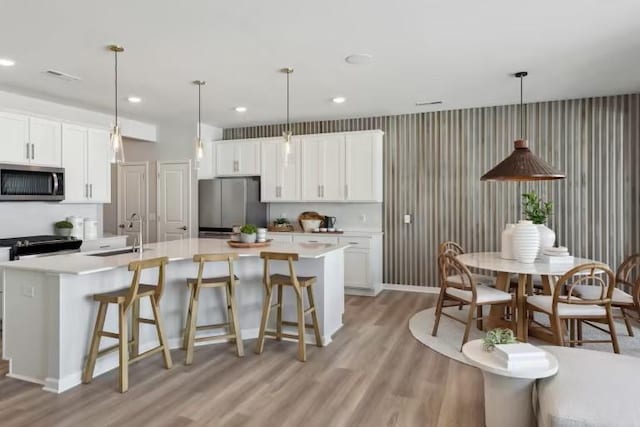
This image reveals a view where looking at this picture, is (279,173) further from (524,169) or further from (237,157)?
(524,169)

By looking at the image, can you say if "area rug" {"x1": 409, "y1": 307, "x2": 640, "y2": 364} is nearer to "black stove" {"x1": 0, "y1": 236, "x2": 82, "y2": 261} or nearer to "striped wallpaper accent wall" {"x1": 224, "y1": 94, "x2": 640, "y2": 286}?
"striped wallpaper accent wall" {"x1": 224, "y1": 94, "x2": 640, "y2": 286}

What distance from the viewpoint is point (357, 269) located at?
5.97 meters

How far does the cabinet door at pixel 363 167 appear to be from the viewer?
6.09 meters

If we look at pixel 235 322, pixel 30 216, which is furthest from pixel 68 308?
pixel 30 216

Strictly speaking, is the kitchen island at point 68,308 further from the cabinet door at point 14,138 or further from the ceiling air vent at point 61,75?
the cabinet door at point 14,138

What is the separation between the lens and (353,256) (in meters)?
6.01

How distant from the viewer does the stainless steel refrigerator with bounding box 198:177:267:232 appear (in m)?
6.41

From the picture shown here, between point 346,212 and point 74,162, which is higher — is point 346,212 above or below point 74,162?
below

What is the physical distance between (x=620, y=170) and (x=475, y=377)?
12.1 ft

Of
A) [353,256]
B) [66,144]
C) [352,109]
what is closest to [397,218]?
[353,256]

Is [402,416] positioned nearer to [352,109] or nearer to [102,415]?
[102,415]

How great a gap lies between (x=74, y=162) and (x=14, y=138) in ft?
2.52

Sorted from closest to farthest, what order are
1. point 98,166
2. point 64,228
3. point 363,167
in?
point 64,228
point 98,166
point 363,167

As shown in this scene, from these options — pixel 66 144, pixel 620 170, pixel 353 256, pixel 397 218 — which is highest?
pixel 66 144
